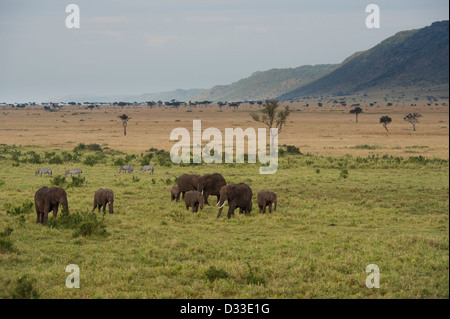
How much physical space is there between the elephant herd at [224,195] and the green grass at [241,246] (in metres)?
0.48

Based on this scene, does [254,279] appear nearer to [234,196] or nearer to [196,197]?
[234,196]

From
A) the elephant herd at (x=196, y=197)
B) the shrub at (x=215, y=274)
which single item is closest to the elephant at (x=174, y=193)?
the elephant herd at (x=196, y=197)

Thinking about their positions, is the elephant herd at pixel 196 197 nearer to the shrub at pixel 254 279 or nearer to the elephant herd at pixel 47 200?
→ the elephant herd at pixel 47 200

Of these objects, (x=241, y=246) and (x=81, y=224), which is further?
(x=81, y=224)

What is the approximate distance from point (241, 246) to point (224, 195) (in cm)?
443

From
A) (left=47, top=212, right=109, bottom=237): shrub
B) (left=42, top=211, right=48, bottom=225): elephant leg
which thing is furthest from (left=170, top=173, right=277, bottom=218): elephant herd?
(left=42, top=211, right=48, bottom=225): elephant leg

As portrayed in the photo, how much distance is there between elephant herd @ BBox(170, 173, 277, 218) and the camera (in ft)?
59.6

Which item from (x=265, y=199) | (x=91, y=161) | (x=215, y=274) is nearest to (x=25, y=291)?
(x=215, y=274)

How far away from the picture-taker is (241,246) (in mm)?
13875

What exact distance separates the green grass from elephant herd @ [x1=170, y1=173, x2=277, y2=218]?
479mm

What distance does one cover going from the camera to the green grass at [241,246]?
1031 cm

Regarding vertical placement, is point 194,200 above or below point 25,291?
above

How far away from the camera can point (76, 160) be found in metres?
39.6
